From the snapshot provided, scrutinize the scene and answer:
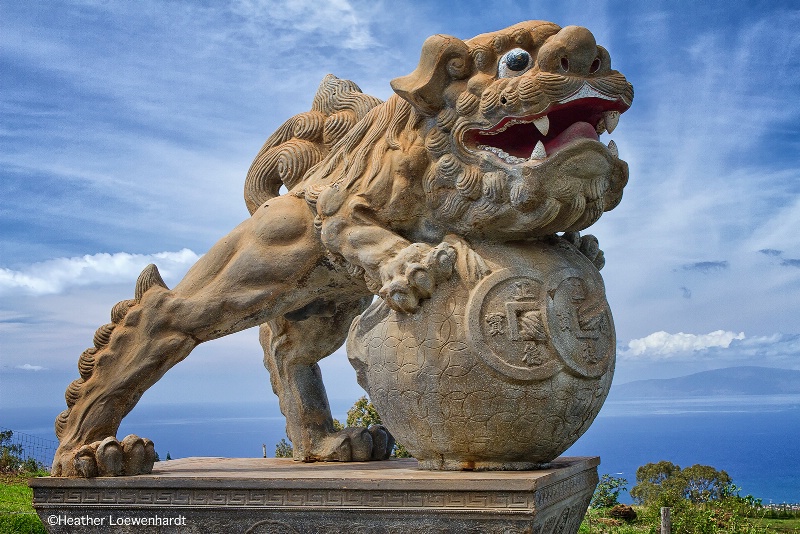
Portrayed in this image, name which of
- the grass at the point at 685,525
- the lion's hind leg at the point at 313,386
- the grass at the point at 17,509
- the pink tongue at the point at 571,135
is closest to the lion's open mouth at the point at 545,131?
the pink tongue at the point at 571,135

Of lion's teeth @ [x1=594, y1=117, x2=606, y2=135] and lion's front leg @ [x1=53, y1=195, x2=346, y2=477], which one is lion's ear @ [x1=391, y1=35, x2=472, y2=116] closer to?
lion's teeth @ [x1=594, y1=117, x2=606, y2=135]

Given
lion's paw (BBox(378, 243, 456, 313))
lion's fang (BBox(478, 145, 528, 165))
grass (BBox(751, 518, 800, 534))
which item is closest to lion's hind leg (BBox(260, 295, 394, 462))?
lion's paw (BBox(378, 243, 456, 313))

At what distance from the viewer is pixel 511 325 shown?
407 centimetres

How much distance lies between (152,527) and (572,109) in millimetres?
3014

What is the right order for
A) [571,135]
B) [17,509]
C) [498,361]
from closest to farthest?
[498,361] < [571,135] < [17,509]

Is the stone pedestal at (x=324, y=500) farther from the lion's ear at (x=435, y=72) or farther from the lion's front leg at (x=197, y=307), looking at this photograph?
the lion's ear at (x=435, y=72)

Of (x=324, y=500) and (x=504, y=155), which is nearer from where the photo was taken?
(x=324, y=500)

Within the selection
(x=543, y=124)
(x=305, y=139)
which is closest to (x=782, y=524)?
(x=305, y=139)

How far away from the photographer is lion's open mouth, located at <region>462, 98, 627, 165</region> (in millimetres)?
4219

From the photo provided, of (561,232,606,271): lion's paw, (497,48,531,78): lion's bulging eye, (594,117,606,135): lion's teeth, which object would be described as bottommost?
(561,232,606,271): lion's paw

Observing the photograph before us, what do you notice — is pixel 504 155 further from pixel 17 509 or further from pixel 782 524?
pixel 782 524

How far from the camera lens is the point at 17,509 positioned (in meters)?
9.82

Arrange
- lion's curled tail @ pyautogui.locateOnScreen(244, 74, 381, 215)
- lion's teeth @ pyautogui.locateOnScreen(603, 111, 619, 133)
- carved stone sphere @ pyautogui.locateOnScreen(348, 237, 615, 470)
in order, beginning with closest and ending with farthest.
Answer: carved stone sphere @ pyautogui.locateOnScreen(348, 237, 615, 470), lion's teeth @ pyautogui.locateOnScreen(603, 111, 619, 133), lion's curled tail @ pyautogui.locateOnScreen(244, 74, 381, 215)

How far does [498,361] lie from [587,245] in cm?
113
